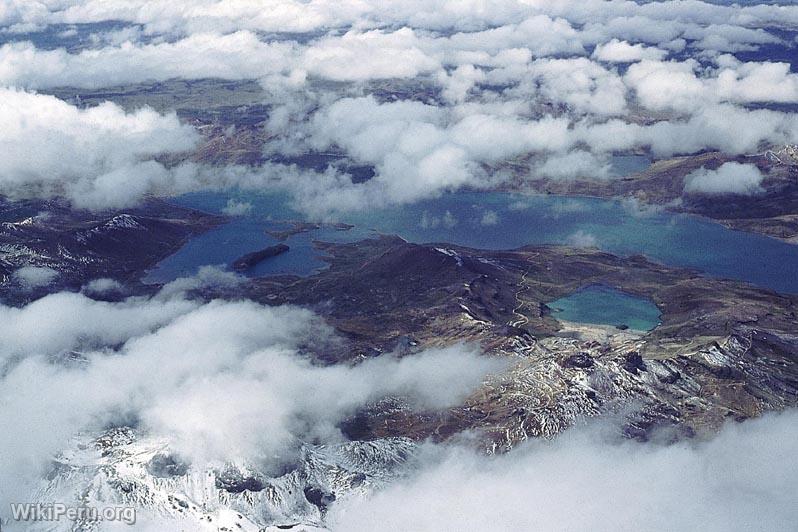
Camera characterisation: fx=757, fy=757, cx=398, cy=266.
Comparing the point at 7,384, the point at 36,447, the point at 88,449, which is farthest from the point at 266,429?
the point at 7,384

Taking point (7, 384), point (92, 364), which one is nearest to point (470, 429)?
point (92, 364)

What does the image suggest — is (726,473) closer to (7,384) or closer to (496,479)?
(496,479)

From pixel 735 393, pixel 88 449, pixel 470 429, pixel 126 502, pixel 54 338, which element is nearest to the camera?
pixel 126 502

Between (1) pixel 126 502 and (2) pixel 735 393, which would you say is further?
→ (2) pixel 735 393

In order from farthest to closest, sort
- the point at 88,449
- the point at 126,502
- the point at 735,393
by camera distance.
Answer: the point at 735,393 < the point at 88,449 < the point at 126,502

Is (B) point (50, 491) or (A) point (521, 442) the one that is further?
(A) point (521, 442)

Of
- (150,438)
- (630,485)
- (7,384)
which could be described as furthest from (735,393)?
(7,384)

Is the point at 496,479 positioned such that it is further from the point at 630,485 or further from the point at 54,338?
the point at 54,338

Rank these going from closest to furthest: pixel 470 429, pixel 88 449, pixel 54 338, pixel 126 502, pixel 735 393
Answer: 1. pixel 126 502
2. pixel 88 449
3. pixel 470 429
4. pixel 735 393
5. pixel 54 338

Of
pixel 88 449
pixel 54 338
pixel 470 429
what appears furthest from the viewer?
pixel 54 338
